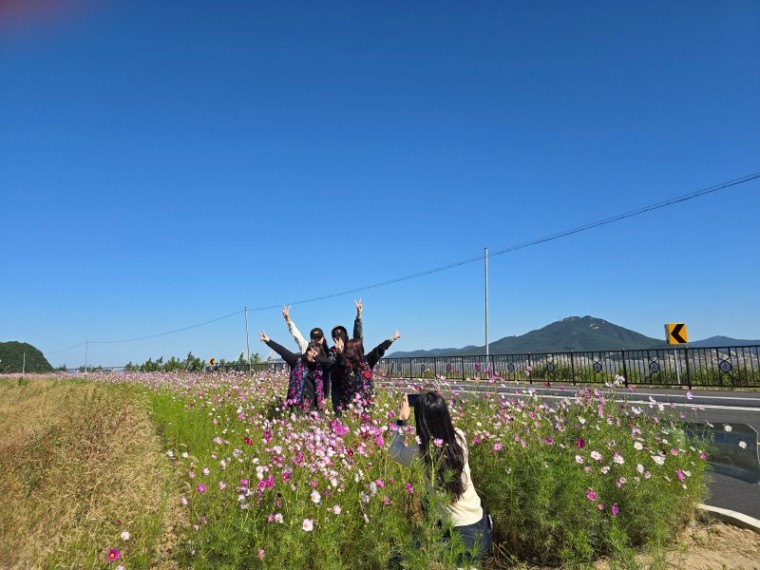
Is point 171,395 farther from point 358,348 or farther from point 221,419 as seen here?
point 358,348

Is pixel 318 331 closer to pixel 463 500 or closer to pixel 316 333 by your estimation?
pixel 316 333

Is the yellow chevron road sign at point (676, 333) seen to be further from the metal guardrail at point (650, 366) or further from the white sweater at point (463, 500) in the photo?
the white sweater at point (463, 500)

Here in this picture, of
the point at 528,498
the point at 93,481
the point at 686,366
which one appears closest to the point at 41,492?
the point at 93,481

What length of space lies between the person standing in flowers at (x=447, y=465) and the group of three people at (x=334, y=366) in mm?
3302

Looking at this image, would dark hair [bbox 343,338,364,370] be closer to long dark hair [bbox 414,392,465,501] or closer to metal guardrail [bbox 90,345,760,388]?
long dark hair [bbox 414,392,465,501]

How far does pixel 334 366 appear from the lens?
731 cm

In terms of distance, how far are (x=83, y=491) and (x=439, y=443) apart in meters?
3.69

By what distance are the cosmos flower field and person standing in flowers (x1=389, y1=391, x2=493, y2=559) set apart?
17 centimetres

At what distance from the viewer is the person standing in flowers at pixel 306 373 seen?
725cm

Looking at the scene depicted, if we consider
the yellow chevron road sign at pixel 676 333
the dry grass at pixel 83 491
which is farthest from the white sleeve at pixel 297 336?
the yellow chevron road sign at pixel 676 333

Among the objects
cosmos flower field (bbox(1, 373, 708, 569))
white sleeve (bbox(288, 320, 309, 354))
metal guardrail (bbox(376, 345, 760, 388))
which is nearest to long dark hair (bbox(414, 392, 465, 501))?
cosmos flower field (bbox(1, 373, 708, 569))

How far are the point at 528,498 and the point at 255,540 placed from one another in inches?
76.6

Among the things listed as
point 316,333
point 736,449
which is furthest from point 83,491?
point 736,449

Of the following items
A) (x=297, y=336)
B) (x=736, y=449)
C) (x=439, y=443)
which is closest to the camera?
(x=439, y=443)
